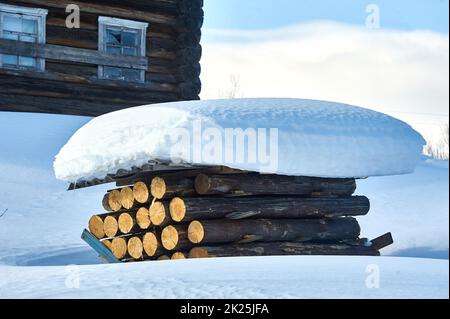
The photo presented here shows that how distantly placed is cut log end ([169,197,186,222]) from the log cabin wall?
6436mm

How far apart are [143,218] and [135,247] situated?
0.36 m

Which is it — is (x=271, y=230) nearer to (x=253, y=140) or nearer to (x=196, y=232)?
(x=196, y=232)

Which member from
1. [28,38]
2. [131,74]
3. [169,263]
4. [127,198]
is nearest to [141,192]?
[127,198]

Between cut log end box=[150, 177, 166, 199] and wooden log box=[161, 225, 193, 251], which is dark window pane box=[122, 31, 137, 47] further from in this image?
wooden log box=[161, 225, 193, 251]

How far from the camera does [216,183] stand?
25.8 feet

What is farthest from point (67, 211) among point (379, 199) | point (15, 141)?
point (379, 199)

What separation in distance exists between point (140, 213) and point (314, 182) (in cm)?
184

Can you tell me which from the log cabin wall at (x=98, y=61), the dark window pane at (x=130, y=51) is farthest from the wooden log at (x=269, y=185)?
the dark window pane at (x=130, y=51)

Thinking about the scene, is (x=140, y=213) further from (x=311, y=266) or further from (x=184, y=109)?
(x=311, y=266)

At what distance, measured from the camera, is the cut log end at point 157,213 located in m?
7.96

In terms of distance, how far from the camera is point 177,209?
25.8 feet

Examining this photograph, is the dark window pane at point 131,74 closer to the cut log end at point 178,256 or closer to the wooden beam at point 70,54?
the wooden beam at point 70,54

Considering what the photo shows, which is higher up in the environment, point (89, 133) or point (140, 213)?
point (89, 133)

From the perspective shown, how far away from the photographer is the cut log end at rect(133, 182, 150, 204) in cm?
829
